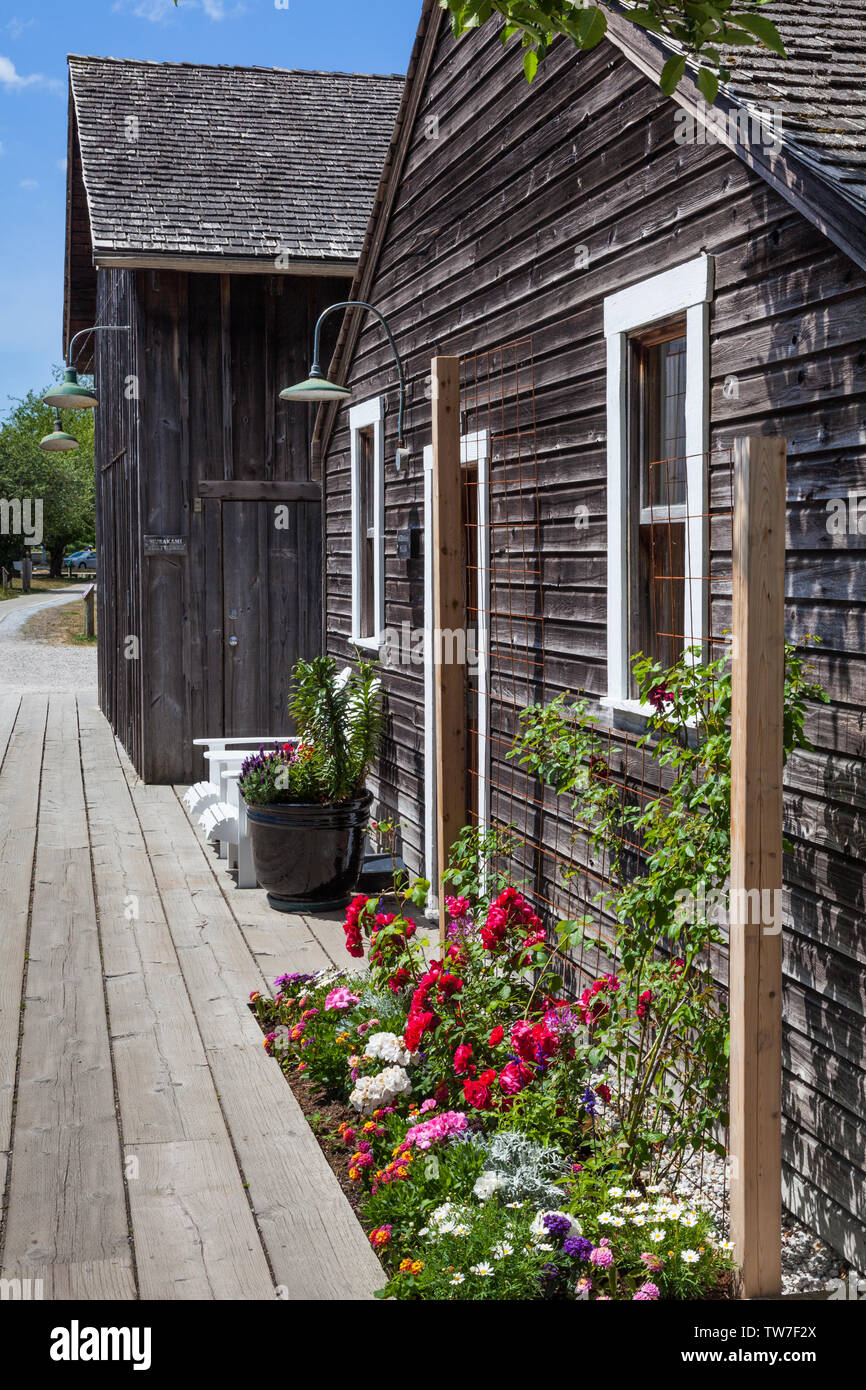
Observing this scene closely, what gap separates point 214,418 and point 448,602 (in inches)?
268

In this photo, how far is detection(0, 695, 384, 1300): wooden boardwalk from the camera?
3854 mm

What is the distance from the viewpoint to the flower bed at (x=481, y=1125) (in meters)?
3.55

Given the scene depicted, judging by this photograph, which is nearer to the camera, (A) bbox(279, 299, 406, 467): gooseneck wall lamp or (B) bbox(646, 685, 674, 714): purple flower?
(B) bbox(646, 685, 674, 714): purple flower

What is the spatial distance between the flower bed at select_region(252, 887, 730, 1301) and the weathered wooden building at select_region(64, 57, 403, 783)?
6.86 meters

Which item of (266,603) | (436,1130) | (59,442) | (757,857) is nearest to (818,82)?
(757,857)

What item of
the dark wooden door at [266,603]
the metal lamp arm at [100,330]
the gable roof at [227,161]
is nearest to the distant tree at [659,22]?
the metal lamp arm at [100,330]

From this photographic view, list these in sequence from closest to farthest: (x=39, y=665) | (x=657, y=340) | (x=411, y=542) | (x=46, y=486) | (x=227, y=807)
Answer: (x=657, y=340) < (x=411, y=542) < (x=227, y=807) < (x=39, y=665) < (x=46, y=486)

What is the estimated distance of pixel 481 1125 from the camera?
4.43m

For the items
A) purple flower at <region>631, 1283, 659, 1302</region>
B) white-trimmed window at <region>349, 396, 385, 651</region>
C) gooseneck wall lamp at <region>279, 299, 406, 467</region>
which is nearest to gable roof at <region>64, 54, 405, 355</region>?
white-trimmed window at <region>349, 396, 385, 651</region>

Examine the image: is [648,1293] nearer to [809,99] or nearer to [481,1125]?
[481,1125]

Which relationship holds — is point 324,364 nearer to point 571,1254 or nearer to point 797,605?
point 797,605

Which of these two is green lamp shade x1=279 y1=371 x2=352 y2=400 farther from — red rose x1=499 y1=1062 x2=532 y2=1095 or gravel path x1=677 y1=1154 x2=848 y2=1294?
gravel path x1=677 y1=1154 x2=848 y2=1294

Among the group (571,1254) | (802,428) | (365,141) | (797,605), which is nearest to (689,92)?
(802,428)

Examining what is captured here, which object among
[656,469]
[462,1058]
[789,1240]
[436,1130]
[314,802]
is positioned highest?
[656,469]
